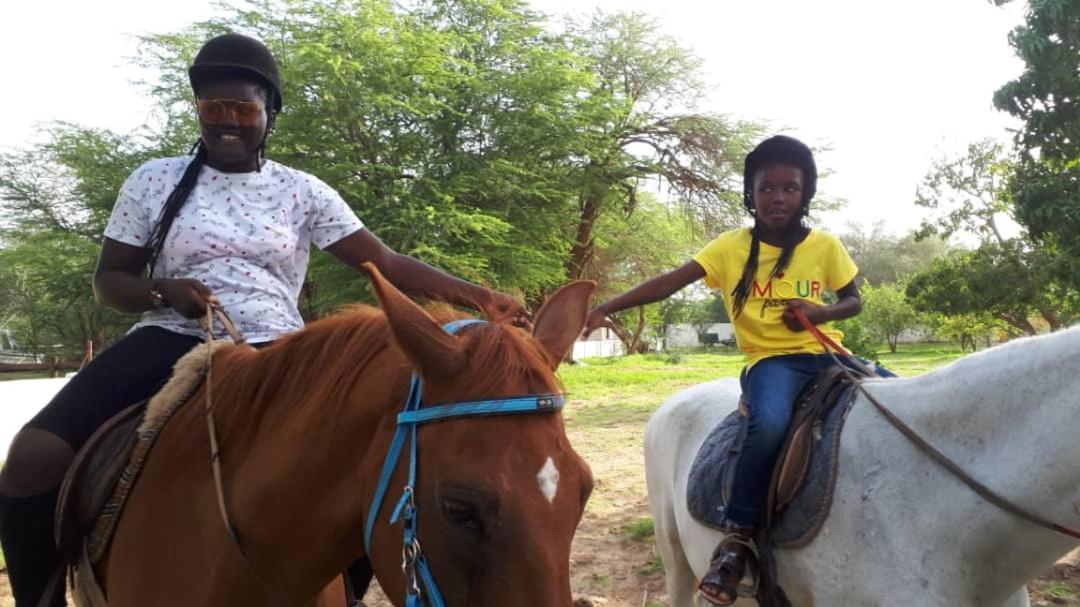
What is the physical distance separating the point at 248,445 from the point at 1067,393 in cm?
254

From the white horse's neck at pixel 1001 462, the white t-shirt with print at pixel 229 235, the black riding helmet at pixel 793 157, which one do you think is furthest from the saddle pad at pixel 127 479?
the black riding helmet at pixel 793 157

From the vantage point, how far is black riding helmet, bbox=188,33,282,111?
2.05 metres

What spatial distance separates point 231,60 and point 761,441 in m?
2.44

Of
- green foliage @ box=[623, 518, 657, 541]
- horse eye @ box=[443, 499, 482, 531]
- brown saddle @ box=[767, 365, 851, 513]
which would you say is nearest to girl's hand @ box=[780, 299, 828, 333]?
brown saddle @ box=[767, 365, 851, 513]

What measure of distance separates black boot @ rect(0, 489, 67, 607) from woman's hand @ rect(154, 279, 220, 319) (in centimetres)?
58

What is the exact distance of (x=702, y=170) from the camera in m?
22.2

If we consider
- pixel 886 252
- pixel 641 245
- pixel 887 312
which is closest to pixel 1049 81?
pixel 641 245

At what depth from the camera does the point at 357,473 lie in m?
1.44

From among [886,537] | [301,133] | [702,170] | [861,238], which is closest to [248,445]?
[886,537]

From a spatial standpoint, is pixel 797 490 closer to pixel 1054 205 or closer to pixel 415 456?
pixel 415 456

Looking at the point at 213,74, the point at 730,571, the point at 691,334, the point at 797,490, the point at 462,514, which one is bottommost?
the point at 691,334

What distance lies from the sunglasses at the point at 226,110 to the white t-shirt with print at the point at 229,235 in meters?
0.16

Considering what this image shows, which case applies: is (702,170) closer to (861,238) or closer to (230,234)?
(230,234)

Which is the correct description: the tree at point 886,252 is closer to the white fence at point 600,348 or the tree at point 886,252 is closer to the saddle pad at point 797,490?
the white fence at point 600,348
